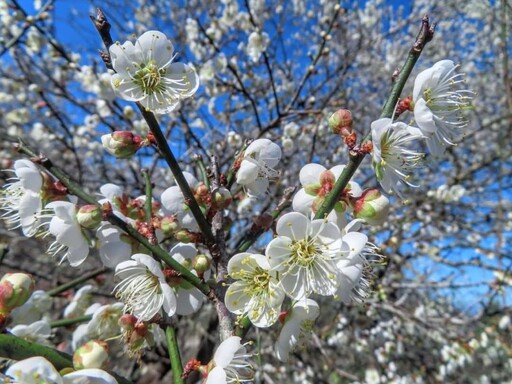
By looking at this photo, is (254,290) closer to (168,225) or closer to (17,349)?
(168,225)

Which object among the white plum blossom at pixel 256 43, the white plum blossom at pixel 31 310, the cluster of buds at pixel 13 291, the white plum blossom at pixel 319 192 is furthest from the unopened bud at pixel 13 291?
the white plum blossom at pixel 256 43

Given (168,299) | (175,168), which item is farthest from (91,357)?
(175,168)

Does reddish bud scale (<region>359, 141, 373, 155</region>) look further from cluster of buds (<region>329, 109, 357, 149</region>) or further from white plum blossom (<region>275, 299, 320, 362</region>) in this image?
white plum blossom (<region>275, 299, 320, 362</region>)

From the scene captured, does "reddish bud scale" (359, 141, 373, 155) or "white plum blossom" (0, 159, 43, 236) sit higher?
"white plum blossom" (0, 159, 43, 236)

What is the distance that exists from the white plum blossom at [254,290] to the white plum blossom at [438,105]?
49 cm

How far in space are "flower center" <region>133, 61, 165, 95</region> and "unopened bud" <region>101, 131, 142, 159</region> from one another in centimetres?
15

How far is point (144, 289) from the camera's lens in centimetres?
110

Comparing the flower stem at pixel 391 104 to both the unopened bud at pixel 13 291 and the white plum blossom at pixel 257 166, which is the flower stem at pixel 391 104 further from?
the unopened bud at pixel 13 291

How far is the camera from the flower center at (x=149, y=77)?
45.7 inches

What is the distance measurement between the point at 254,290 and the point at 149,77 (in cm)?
65

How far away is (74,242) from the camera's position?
3.51 ft

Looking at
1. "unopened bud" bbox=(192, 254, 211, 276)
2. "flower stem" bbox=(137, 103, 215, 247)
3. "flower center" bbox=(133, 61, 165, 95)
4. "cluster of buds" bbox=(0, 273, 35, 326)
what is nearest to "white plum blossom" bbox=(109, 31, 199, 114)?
"flower center" bbox=(133, 61, 165, 95)

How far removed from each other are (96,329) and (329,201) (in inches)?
37.9

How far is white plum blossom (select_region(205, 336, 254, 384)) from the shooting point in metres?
0.82
